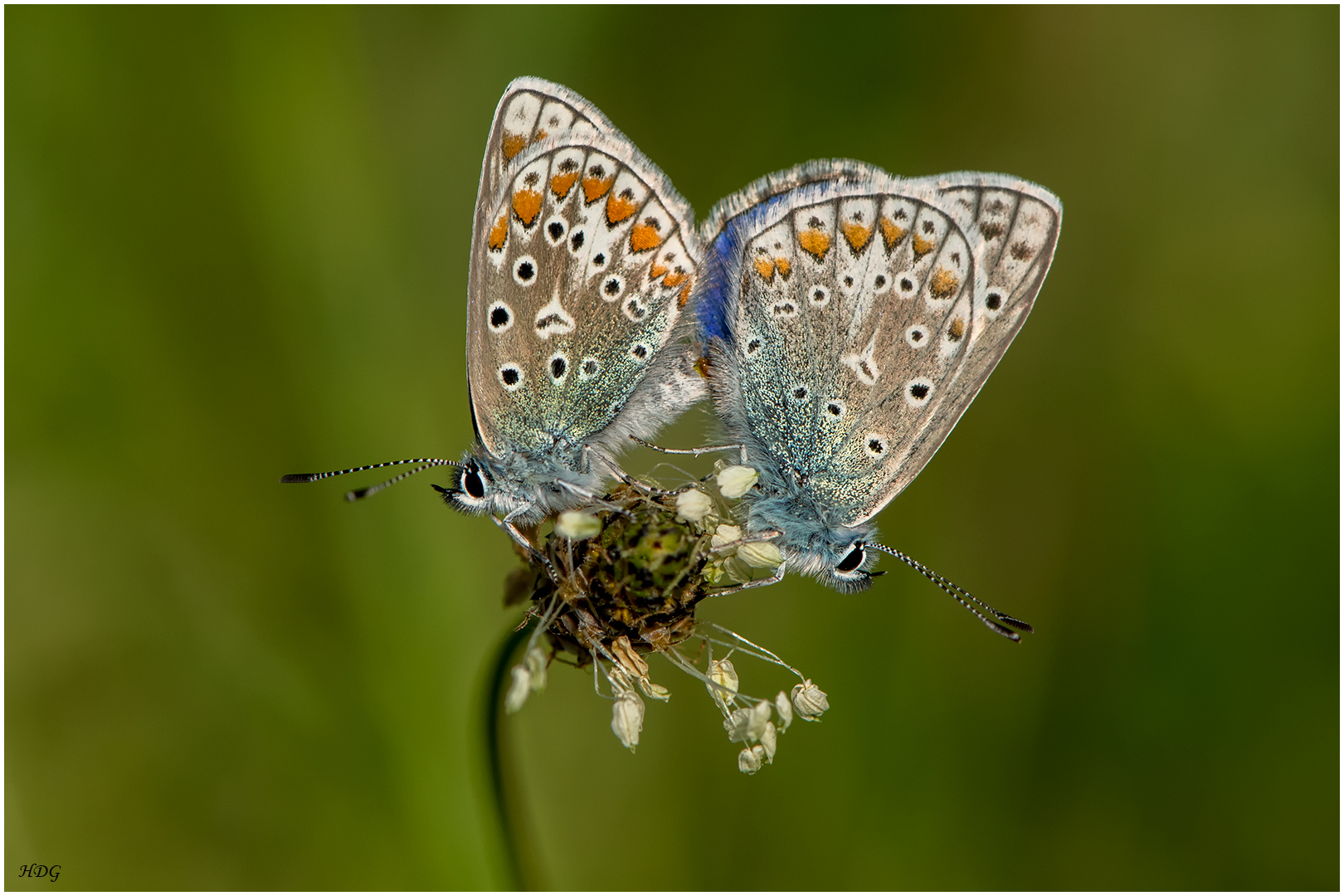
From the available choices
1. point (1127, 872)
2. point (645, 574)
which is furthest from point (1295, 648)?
point (645, 574)

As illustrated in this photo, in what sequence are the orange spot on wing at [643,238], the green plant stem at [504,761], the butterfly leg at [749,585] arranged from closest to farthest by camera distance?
the green plant stem at [504,761], the butterfly leg at [749,585], the orange spot on wing at [643,238]

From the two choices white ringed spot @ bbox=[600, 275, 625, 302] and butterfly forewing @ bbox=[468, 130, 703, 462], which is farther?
white ringed spot @ bbox=[600, 275, 625, 302]

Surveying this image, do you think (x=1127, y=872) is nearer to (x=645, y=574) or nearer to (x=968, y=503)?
(x=968, y=503)

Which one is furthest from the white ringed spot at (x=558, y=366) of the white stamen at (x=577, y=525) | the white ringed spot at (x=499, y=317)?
the white stamen at (x=577, y=525)

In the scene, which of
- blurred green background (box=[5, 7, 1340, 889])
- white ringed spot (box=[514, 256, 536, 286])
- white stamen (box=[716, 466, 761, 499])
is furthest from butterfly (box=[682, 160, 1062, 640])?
blurred green background (box=[5, 7, 1340, 889])

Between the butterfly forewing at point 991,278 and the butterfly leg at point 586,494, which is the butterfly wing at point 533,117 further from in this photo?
the butterfly forewing at point 991,278

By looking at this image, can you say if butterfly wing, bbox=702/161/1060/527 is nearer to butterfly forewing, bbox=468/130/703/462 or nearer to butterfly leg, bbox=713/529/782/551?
butterfly leg, bbox=713/529/782/551

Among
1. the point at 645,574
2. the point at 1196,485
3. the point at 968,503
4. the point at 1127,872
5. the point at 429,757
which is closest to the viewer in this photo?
the point at 645,574
